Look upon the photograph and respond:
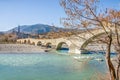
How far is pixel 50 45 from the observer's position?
5525 centimetres

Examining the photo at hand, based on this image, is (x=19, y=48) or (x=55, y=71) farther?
(x=19, y=48)

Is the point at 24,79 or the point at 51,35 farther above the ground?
the point at 51,35

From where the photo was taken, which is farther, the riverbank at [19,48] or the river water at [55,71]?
the riverbank at [19,48]

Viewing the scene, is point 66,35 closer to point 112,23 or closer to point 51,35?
point 51,35

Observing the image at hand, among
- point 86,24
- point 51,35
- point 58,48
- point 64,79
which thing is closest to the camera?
point 86,24

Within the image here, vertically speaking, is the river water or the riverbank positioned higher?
the riverbank

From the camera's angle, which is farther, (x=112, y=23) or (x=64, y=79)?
(x=64, y=79)

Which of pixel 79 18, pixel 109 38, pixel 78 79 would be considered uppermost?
pixel 79 18

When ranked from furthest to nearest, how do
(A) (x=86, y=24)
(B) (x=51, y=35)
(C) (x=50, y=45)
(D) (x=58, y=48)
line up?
(C) (x=50, y=45) → (D) (x=58, y=48) → (B) (x=51, y=35) → (A) (x=86, y=24)

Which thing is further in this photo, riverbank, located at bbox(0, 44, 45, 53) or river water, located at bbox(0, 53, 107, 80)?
riverbank, located at bbox(0, 44, 45, 53)

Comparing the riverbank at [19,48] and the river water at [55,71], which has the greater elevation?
the riverbank at [19,48]

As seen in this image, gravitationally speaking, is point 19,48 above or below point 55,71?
above

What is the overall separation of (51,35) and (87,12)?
0.65 m

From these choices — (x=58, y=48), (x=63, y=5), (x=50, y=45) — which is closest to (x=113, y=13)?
(x=63, y=5)
